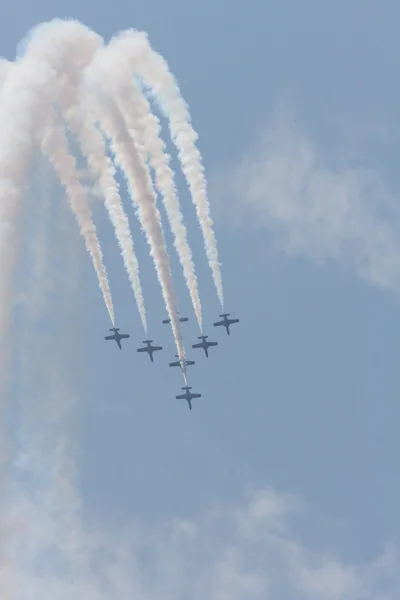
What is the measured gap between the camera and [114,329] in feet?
237

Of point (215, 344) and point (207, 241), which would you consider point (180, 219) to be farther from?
point (215, 344)

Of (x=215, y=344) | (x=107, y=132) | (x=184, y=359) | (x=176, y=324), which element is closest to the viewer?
(x=107, y=132)

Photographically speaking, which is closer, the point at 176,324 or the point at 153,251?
the point at 153,251

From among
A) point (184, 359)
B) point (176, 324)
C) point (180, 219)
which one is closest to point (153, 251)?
point (180, 219)

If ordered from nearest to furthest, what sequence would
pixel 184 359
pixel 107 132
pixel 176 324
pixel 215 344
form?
pixel 107 132 < pixel 176 324 < pixel 184 359 < pixel 215 344

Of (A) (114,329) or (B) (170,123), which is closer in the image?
(B) (170,123)

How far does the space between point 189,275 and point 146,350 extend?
56.0ft

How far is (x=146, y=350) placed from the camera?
75.2m

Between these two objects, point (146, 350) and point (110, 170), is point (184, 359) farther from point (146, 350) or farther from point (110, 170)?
point (110, 170)

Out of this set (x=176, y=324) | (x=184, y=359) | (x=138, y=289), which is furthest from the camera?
(x=184, y=359)

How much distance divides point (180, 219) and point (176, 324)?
20.6 feet

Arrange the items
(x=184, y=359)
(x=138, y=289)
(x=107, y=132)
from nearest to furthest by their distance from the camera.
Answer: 1. (x=107, y=132)
2. (x=138, y=289)
3. (x=184, y=359)

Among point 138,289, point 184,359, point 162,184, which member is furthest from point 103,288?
point 184,359

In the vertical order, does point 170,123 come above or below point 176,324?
above
